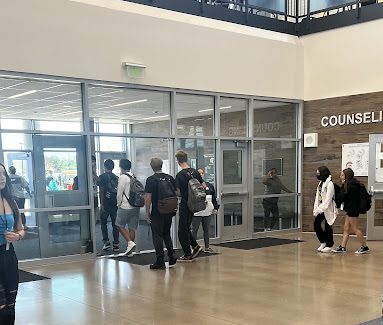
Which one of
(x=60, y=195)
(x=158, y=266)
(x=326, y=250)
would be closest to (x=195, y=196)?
(x=158, y=266)

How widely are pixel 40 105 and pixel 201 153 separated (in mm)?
3113

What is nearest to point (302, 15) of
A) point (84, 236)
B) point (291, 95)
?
point (291, 95)

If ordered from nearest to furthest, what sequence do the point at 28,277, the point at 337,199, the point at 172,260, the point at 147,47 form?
the point at 28,277, the point at 172,260, the point at 337,199, the point at 147,47

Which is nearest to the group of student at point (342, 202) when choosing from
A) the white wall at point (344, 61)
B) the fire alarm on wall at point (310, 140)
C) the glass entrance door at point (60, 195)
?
the fire alarm on wall at point (310, 140)

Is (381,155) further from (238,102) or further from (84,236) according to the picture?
(84,236)

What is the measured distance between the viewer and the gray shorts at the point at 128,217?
7469mm

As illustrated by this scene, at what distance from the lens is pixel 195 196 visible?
673 cm

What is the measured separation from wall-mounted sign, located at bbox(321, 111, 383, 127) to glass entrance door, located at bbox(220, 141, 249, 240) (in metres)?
1.82

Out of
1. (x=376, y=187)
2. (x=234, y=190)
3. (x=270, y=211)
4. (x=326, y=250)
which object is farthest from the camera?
(x=270, y=211)

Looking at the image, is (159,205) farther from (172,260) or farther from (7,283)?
(7,283)

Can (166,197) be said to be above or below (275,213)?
above

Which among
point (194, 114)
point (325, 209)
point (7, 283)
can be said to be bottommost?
point (325, 209)

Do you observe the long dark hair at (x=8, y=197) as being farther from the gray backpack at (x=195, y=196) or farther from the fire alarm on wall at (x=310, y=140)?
the fire alarm on wall at (x=310, y=140)

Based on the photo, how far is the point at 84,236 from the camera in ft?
24.8
